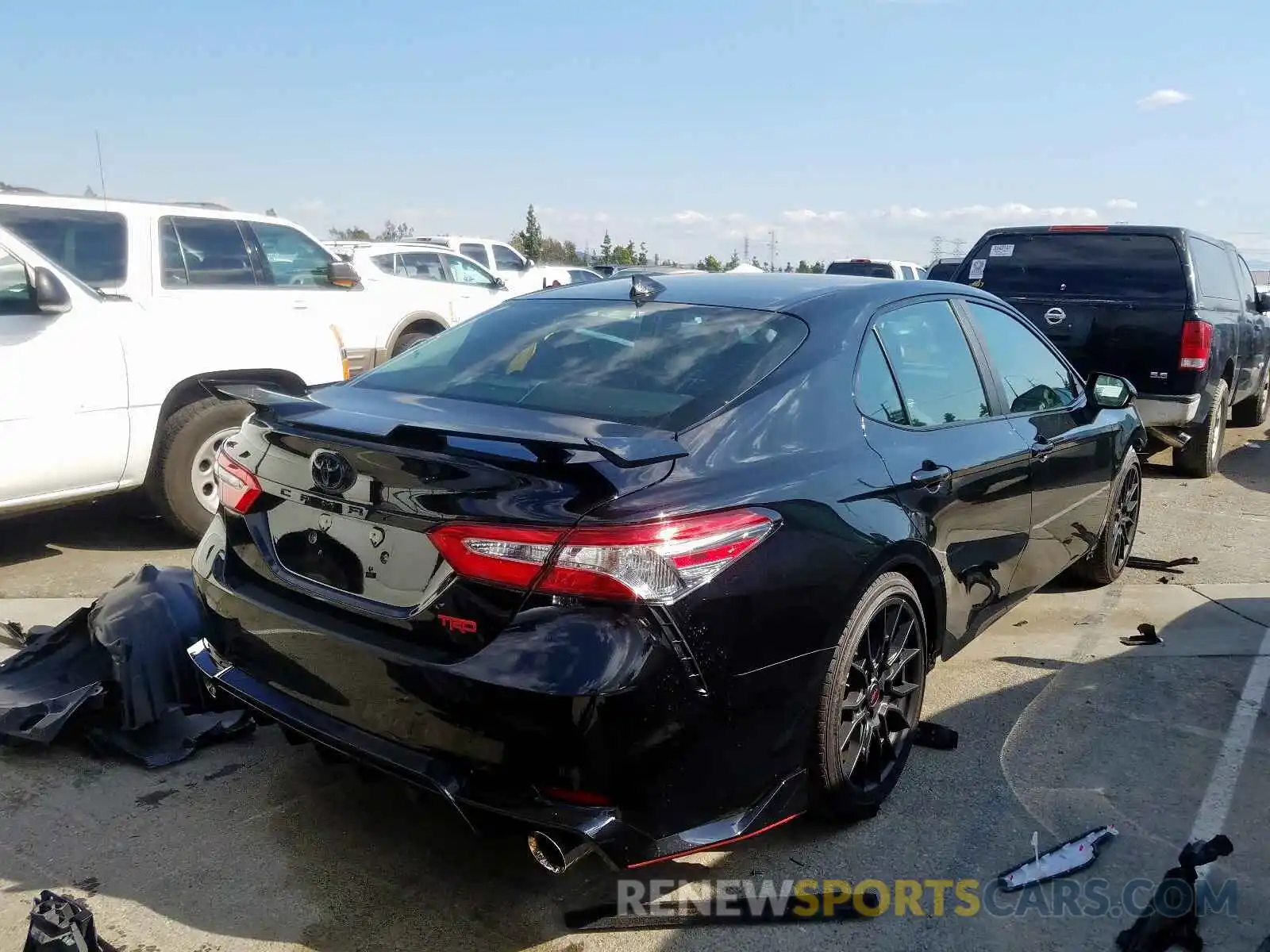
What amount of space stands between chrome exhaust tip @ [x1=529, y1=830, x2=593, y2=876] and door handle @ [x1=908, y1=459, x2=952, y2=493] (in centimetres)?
154

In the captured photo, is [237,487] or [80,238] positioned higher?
[80,238]

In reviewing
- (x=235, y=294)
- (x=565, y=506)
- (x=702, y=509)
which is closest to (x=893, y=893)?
(x=702, y=509)

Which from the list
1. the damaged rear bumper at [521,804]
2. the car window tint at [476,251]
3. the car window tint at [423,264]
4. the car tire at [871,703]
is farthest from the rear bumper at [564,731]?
the car window tint at [476,251]

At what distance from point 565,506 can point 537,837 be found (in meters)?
0.74

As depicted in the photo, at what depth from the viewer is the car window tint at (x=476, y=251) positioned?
64.3 ft

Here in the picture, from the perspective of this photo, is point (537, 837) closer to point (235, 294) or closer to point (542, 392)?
point (542, 392)

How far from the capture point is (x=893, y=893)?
2.79 meters

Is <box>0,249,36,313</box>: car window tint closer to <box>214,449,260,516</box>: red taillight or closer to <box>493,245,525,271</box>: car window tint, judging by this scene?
<box>214,449,260,516</box>: red taillight


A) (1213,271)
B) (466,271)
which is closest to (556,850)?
(1213,271)

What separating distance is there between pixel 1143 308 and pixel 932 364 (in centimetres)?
505

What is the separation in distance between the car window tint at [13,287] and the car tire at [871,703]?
13.8 feet

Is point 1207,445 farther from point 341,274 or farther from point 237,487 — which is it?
point 237,487

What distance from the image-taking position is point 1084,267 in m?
8.22

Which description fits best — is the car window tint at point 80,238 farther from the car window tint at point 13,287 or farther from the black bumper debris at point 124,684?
the black bumper debris at point 124,684
